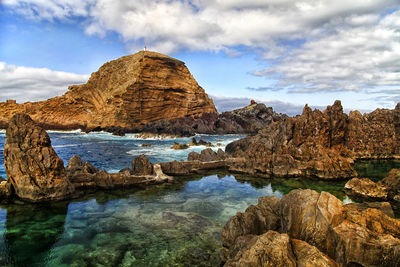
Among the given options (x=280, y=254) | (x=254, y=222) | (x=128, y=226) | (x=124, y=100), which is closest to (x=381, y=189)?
(x=254, y=222)

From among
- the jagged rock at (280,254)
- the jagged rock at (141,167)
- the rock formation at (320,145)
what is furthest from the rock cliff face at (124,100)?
the jagged rock at (280,254)

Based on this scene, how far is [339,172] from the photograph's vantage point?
25.1m

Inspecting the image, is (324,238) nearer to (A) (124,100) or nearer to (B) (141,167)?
(B) (141,167)

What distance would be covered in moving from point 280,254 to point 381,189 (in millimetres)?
18141

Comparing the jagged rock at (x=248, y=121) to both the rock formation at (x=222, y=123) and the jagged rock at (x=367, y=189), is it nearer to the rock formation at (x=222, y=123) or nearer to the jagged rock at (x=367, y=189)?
the rock formation at (x=222, y=123)

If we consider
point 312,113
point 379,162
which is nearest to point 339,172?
point 312,113

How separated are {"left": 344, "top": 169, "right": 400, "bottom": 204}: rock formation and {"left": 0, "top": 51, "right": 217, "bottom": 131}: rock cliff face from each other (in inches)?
3337

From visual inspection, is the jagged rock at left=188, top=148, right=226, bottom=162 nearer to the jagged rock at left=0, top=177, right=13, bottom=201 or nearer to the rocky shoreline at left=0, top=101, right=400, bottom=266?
the rocky shoreline at left=0, top=101, right=400, bottom=266

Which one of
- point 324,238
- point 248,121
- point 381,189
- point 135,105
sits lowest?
point 381,189

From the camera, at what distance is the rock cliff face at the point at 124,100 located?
326ft

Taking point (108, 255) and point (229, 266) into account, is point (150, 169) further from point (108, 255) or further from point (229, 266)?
point (229, 266)

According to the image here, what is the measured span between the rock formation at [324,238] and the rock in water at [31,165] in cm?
1516

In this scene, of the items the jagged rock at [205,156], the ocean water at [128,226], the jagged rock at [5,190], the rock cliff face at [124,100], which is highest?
the rock cliff face at [124,100]

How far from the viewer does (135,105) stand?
328 feet
